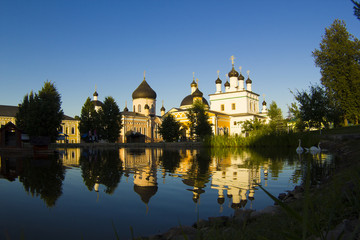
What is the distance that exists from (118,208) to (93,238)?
1583mm

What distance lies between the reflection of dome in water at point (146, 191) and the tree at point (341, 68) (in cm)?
2875

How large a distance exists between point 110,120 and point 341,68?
34677 millimetres

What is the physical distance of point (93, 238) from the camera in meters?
4.27

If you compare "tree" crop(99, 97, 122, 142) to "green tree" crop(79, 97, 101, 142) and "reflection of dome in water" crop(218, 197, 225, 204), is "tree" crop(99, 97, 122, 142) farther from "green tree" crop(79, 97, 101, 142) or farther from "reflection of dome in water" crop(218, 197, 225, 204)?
"reflection of dome in water" crop(218, 197, 225, 204)

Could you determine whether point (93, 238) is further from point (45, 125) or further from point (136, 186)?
point (45, 125)

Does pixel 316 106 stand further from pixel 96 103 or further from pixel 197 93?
pixel 96 103

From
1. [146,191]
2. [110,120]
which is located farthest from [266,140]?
[110,120]

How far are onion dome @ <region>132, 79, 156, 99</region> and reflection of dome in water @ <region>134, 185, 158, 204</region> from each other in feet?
194

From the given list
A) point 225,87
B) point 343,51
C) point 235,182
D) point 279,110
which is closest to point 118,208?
point 235,182

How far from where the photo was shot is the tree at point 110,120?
1996 inches

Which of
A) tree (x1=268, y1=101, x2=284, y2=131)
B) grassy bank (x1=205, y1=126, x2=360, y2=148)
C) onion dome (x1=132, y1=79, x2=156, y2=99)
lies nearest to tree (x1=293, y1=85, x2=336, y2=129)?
grassy bank (x1=205, y1=126, x2=360, y2=148)

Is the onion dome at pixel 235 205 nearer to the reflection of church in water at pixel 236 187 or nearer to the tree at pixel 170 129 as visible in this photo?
the reflection of church in water at pixel 236 187

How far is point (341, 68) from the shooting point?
107 feet

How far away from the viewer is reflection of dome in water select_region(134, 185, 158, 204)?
675cm
